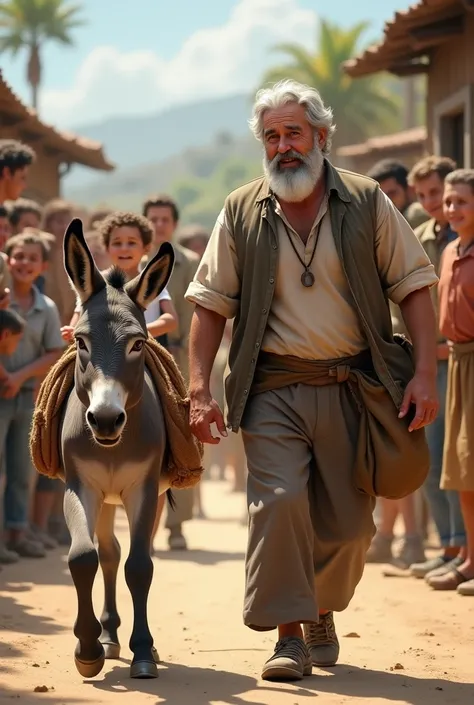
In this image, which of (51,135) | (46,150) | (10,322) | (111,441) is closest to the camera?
(111,441)

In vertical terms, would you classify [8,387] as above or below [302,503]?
above

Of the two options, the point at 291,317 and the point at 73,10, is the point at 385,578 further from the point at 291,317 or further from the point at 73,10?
the point at 73,10

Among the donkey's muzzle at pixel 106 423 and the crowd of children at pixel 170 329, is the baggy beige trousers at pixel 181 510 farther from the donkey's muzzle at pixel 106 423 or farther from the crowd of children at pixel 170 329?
the donkey's muzzle at pixel 106 423

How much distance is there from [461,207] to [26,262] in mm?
3496

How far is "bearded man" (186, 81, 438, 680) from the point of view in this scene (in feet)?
22.0

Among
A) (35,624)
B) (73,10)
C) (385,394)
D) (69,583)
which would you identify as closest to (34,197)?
(69,583)

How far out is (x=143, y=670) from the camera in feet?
21.3

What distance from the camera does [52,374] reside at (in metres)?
7.23

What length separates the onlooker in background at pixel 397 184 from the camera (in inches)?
448

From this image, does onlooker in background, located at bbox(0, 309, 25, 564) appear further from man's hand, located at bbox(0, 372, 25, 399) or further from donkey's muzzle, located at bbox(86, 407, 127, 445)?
donkey's muzzle, located at bbox(86, 407, 127, 445)

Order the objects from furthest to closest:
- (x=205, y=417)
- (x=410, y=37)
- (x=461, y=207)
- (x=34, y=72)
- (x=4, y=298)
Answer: (x=34, y=72)
(x=410, y=37)
(x=4, y=298)
(x=461, y=207)
(x=205, y=417)

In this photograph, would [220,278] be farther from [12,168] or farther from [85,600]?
[12,168]

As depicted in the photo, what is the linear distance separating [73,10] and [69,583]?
218ft

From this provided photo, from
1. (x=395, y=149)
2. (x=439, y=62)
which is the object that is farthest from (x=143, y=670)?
(x=395, y=149)
